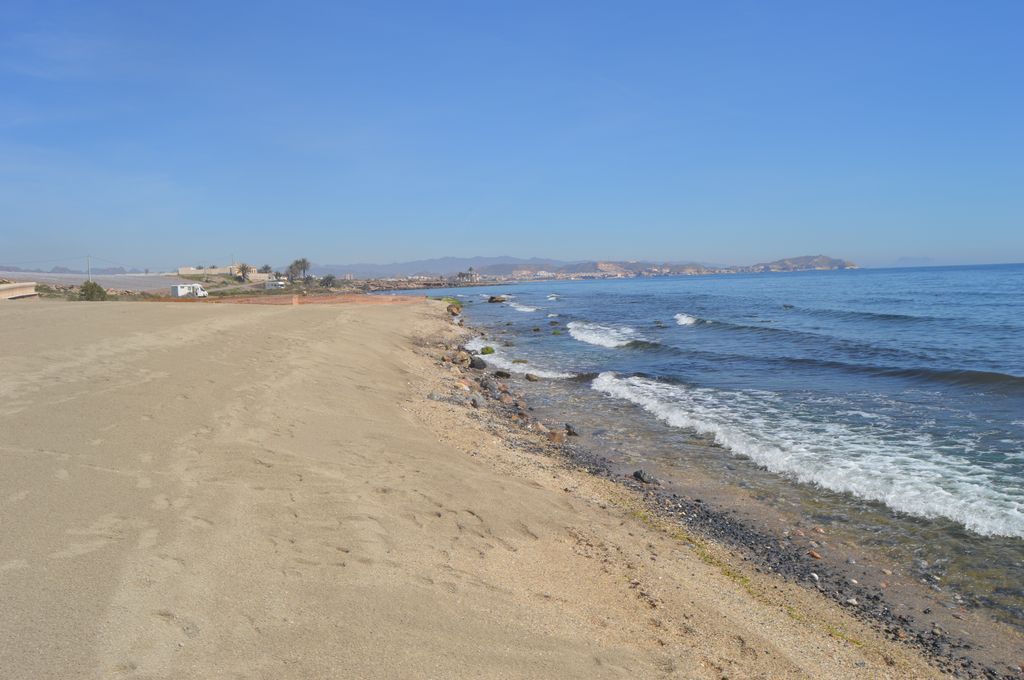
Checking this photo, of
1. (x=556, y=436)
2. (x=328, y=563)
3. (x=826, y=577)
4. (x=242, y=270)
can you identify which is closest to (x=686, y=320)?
(x=556, y=436)

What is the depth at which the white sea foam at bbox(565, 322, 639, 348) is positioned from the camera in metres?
26.7

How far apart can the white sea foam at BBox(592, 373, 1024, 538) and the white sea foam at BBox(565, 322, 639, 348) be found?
1247 cm

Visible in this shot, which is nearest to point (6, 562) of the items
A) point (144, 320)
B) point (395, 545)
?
point (395, 545)

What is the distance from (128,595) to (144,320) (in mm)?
16570

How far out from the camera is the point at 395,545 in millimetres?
4930

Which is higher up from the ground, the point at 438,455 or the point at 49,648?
the point at 49,648

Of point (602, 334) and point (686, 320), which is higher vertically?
point (686, 320)

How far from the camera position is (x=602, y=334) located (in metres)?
30.3

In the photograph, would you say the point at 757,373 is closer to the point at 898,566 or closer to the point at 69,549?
the point at 898,566

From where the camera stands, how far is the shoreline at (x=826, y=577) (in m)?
4.74

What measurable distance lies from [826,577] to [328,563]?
4.91m

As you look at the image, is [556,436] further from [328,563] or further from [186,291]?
[186,291]

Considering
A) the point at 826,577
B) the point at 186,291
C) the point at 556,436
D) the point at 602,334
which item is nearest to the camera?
the point at 826,577

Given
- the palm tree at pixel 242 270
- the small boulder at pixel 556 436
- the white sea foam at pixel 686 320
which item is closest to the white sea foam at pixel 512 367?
the small boulder at pixel 556 436
